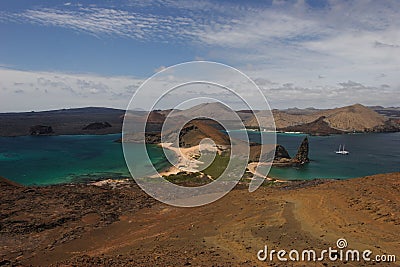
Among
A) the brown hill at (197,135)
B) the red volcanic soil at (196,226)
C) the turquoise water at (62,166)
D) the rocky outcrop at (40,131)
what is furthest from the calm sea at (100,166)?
the rocky outcrop at (40,131)

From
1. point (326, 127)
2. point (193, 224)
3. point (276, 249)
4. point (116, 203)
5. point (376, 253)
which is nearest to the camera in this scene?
point (376, 253)

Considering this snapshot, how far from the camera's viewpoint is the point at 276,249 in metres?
9.39

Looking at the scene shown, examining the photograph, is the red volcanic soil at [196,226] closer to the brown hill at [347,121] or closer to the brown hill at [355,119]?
the brown hill at [347,121]

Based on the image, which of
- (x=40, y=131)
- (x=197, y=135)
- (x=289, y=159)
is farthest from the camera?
(x=40, y=131)

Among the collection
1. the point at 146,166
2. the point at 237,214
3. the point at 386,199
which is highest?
the point at 386,199

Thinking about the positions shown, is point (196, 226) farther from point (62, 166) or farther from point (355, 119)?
point (355, 119)

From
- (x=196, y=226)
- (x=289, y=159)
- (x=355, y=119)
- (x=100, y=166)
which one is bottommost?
(x=100, y=166)

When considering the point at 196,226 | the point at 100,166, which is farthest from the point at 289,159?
the point at 196,226

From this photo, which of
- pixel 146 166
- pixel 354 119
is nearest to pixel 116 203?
pixel 146 166

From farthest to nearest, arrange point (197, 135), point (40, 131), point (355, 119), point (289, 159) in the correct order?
1. point (355, 119)
2. point (40, 131)
3. point (197, 135)
4. point (289, 159)

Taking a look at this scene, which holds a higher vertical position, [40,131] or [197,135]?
[197,135]

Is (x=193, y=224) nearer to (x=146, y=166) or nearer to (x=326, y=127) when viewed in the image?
(x=146, y=166)

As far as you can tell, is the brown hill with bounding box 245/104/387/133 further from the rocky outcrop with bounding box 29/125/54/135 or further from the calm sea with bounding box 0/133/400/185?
the rocky outcrop with bounding box 29/125/54/135

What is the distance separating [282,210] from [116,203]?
9083 mm
